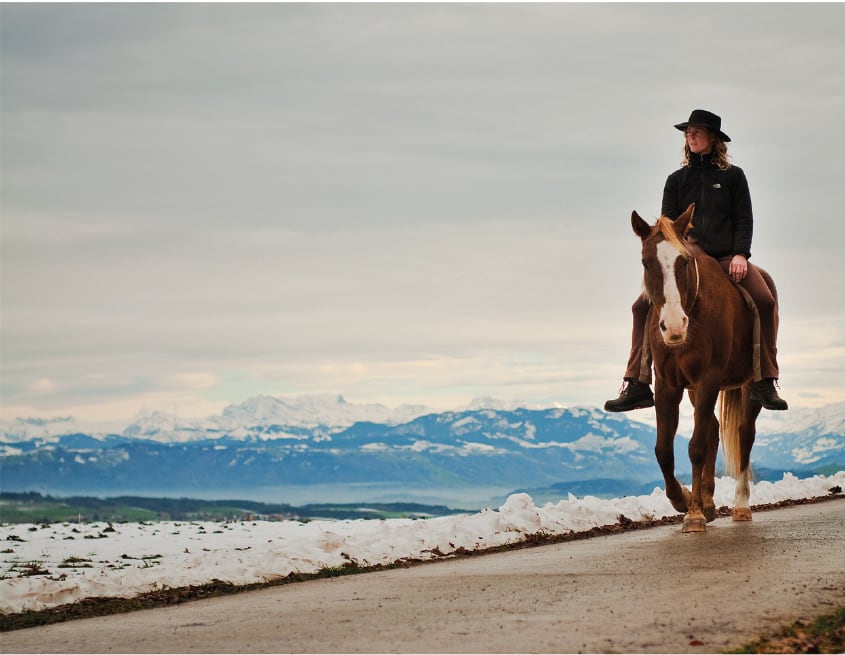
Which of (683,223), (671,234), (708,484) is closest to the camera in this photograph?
(671,234)

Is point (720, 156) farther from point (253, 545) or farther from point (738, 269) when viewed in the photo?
point (253, 545)

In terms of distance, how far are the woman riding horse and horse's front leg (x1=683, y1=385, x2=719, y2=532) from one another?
0.80 meters

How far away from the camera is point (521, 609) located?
10281mm

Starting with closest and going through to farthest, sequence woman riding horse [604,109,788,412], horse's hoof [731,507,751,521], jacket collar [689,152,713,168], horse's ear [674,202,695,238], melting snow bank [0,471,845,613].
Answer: melting snow bank [0,471,845,613] → horse's ear [674,202,695,238] → woman riding horse [604,109,788,412] → jacket collar [689,152,713,168] → horse's hoof [731,507,751,521]

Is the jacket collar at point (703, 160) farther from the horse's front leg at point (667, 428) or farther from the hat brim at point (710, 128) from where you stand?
the horse's front leg at point (667, 428)

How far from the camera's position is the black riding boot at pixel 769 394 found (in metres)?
16.4

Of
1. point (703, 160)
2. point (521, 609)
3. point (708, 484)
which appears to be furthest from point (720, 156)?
point (521, 609)

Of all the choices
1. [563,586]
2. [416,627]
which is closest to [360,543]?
[563,586]

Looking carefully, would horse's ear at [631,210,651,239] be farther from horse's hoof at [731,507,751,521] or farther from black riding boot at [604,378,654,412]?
horse's hoof at [731,507,751,521]

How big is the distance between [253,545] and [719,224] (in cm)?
876

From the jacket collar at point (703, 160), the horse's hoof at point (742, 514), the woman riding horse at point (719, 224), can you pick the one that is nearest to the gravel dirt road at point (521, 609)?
the woman riding horse at point (719, 224)

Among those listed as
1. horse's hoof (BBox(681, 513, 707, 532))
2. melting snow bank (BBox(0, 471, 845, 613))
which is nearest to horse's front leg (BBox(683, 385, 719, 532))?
horse's hoof (BBox(681, 513, 707, 532))

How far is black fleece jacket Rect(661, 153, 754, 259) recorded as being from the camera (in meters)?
16.4

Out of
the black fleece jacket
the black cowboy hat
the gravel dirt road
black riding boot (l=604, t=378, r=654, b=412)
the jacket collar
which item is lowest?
the gravel dirt road
